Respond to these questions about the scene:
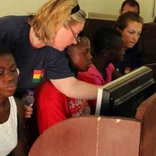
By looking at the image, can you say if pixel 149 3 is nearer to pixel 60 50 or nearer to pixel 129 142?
pixel 60 50

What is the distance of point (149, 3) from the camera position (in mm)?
4926

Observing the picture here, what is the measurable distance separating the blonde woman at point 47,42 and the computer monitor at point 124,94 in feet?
0.84

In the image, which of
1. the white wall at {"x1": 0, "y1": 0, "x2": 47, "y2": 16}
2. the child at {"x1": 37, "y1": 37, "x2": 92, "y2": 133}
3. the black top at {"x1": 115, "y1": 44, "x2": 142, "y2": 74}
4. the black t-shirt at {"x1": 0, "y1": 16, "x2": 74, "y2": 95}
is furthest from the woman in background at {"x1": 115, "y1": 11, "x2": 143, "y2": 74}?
the white wall at {"x1": 0, "y1": 0, "x2": 47, "y2": 16}

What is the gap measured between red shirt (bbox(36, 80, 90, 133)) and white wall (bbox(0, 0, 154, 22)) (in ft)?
6.09

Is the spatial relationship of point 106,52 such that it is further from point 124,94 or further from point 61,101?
point 124,94

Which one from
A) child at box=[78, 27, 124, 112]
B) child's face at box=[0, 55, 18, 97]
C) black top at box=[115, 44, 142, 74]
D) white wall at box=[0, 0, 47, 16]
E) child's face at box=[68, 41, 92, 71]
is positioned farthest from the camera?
white wall at box=[0, 0, 47, 16]

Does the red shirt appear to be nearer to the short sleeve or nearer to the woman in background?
the short sleeve

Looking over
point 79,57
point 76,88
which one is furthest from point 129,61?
point 76,88

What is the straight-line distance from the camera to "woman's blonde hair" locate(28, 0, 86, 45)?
4.11ft

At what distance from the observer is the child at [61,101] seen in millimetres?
1285

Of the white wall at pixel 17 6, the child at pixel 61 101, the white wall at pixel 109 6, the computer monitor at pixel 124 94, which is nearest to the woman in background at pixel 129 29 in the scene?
the child at pixel 61 101

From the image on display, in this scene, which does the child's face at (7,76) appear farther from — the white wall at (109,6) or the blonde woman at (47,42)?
the white wall at (109,6)

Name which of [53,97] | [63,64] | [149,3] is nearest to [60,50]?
[63,64]

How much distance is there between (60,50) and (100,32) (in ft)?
1.82
